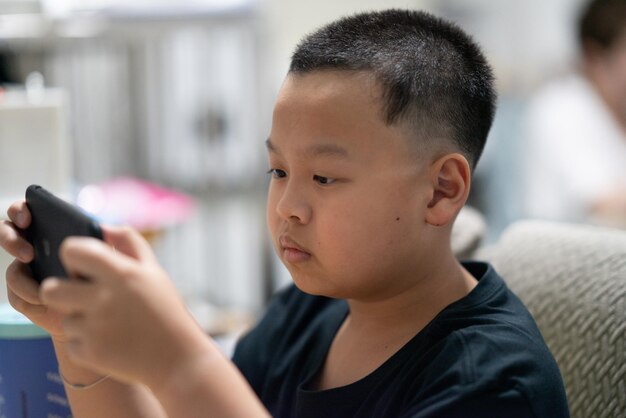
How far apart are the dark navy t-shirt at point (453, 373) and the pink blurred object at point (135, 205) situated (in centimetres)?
46

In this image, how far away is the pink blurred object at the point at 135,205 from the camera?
55.5 inches

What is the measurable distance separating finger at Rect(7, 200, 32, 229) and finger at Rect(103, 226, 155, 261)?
12cm

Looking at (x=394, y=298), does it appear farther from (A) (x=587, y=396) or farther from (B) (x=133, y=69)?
(B) (x=133, y=69)

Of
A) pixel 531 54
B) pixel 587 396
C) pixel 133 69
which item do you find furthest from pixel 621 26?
pixel 587 396

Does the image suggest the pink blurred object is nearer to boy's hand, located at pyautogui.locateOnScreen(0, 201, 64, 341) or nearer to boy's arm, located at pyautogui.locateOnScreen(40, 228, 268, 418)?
boy's hand, located at pyautogui.locateOnScreen(0, 201, 64, 341)

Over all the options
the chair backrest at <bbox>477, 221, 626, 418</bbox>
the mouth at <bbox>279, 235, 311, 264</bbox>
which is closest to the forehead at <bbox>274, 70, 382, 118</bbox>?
the mouth at <bbox>279, 235, 311, 264</bbox>

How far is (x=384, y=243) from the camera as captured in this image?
32.1 inches

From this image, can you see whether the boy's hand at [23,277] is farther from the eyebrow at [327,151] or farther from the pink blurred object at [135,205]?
the pink blurred object at [135,205]

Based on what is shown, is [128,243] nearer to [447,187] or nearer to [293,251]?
[293,251]

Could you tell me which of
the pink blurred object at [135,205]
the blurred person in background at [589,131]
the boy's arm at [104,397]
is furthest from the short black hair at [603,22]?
the boy's arm at [104,397]

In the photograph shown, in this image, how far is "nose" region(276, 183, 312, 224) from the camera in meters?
0.80

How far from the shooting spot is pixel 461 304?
839 millimetres

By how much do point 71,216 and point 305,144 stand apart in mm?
224

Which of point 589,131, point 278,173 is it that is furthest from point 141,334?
point 589,131
